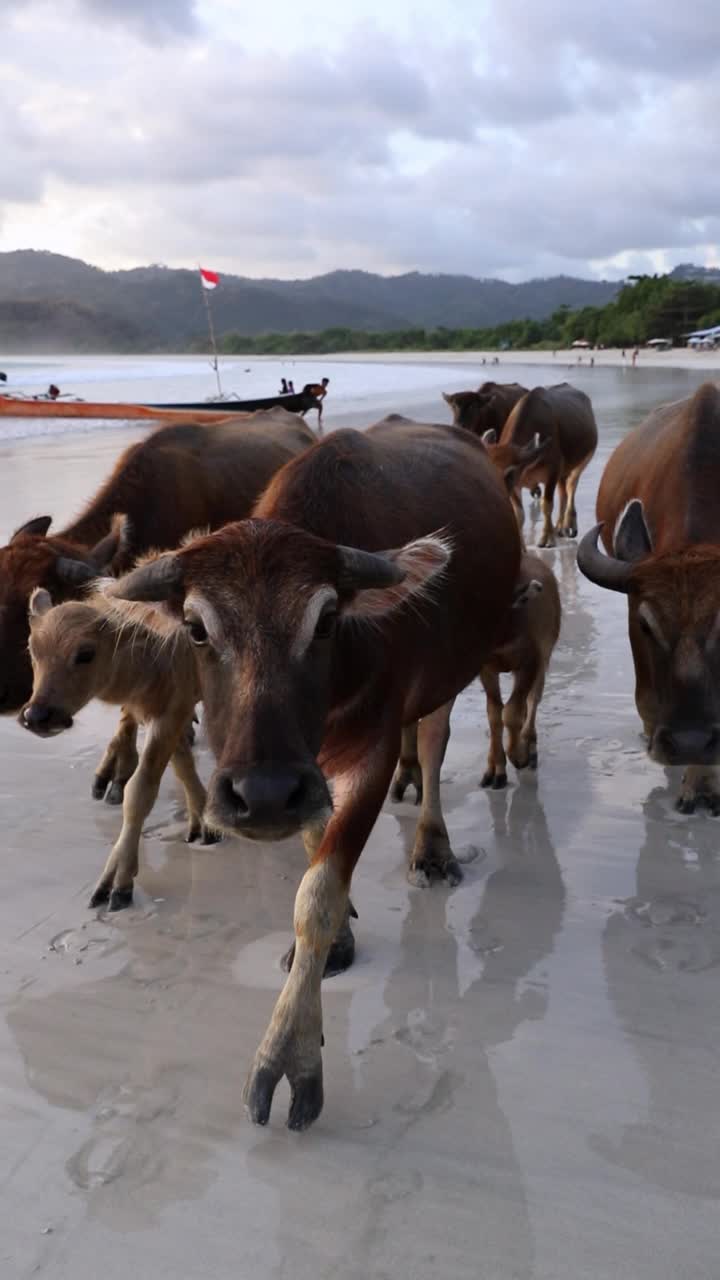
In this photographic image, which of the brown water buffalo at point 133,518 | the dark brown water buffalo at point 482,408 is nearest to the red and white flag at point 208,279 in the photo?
the dark brown water buffalo at point 482,408

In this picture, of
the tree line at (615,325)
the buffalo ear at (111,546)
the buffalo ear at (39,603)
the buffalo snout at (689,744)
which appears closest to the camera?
the buffalo snout at (689,744)

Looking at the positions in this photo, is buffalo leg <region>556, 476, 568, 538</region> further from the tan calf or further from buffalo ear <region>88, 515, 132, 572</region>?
the tan calf

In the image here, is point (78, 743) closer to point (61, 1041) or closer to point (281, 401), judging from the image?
point (61, 1041)

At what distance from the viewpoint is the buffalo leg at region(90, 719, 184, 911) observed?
14.8 ft

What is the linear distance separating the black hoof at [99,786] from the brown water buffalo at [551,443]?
6.83 m

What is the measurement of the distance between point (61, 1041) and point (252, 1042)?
62 cm

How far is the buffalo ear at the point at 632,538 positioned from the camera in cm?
490

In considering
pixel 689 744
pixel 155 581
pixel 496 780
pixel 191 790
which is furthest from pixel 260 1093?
pixel 496 780

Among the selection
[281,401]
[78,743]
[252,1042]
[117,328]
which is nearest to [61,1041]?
[252,1042]

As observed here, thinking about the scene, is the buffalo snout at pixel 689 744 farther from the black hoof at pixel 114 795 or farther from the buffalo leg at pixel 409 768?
the black hoof at pixel 114 795

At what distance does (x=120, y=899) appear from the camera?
4.50m

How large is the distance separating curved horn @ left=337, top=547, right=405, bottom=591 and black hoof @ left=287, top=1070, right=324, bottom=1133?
142 centimetres

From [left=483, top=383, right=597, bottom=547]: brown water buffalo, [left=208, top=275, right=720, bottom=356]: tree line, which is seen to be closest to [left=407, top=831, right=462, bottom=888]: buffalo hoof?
[left=483, top=383, right=597, bottom=547]: brown water buffalo

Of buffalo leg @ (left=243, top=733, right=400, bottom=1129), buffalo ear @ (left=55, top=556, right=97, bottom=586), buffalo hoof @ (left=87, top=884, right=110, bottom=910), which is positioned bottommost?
buffalo hoof @ (left=87, top=884, right=110, bottom=910)
